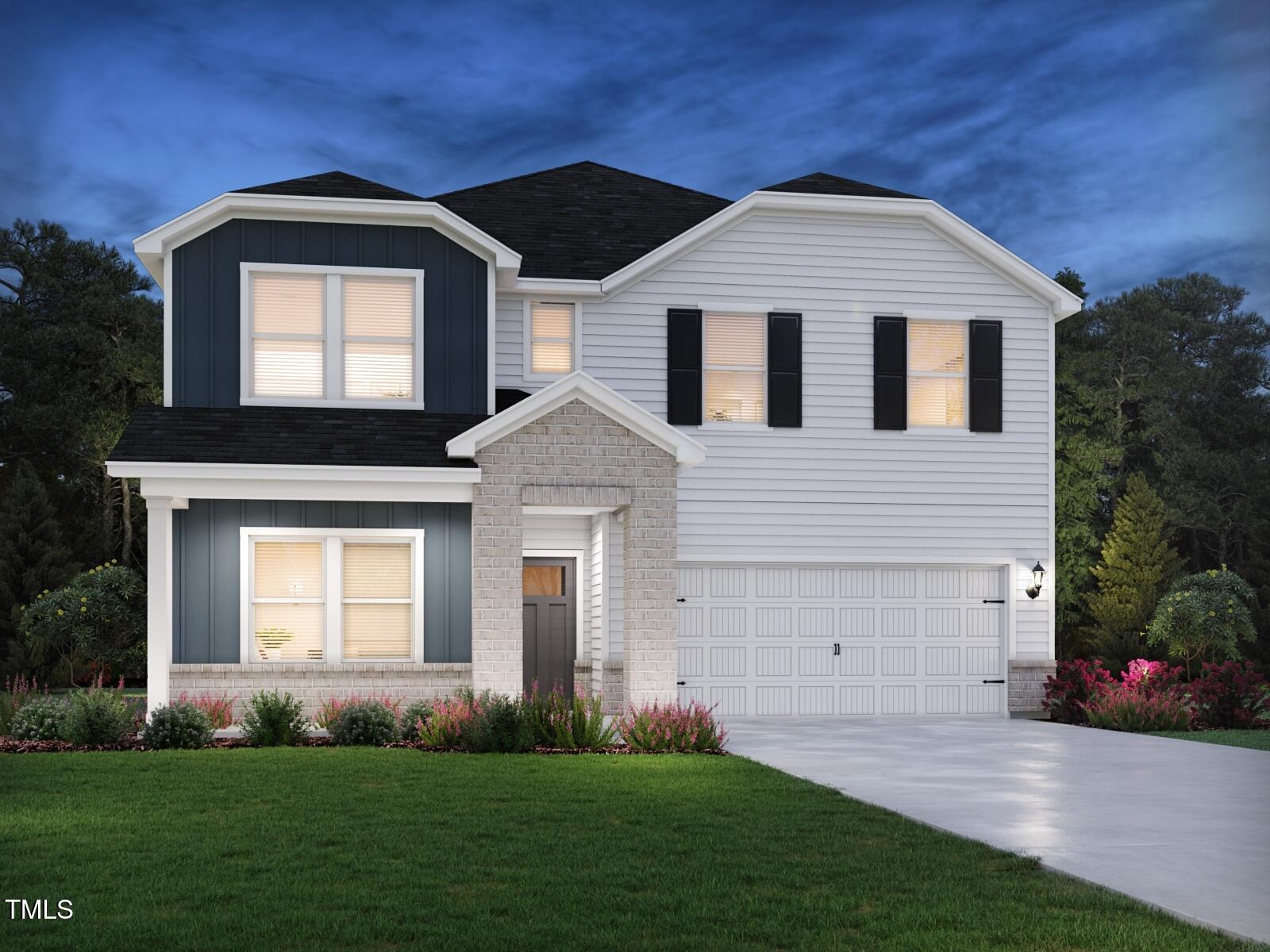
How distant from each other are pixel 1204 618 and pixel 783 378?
8.86 metres

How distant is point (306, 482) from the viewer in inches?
619

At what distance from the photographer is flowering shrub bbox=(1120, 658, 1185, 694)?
1894cm

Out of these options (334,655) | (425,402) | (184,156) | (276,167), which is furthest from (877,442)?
(276,167)

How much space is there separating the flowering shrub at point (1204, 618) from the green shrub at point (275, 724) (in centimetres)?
1515

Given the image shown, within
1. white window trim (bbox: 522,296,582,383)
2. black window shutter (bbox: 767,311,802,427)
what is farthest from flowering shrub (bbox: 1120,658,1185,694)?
white window trim (bbox: 522,296,582,383)

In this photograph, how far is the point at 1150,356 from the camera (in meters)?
46.4

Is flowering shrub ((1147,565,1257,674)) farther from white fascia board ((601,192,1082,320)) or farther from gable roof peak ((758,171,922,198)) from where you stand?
gable roof peak ((758,171,922,198))

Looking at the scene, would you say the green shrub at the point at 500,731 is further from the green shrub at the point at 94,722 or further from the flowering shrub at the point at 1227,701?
the flowering shrub at the point at 1227,701

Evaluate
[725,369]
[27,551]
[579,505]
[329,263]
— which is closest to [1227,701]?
[725,369]

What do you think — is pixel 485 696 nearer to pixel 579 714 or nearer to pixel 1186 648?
pixel 579 714

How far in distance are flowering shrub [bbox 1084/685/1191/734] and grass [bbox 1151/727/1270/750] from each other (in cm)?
21

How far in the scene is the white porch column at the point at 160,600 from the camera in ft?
51.1

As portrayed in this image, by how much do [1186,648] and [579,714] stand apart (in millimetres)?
13594

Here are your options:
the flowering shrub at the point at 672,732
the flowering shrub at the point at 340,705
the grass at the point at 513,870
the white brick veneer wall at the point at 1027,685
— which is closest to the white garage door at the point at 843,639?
the white brick veneer wall at the point at 1027,685
